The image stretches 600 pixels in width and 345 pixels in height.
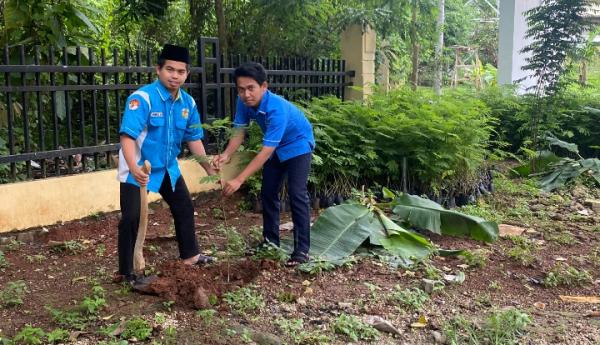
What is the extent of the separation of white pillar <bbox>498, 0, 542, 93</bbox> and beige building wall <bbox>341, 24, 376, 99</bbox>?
5.22 m

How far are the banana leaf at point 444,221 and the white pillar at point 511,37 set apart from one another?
339 inches

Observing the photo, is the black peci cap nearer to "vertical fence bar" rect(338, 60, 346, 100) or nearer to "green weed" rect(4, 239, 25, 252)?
"green weed" rect(4, 239, 25, 252)

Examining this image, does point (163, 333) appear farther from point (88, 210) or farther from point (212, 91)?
point (212, 91)

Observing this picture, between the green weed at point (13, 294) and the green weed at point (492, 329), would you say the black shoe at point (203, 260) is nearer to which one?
the green weed at point (13, 294)

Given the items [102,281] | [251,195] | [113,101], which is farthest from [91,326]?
[113,101]

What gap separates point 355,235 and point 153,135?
6.27ft

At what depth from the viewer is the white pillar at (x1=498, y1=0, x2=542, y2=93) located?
1378 cm

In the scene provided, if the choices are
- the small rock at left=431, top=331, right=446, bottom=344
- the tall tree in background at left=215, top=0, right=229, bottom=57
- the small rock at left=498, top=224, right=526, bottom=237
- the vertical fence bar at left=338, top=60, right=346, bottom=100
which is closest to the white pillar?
the vertical fence bar at left=338, top=60, right=346, bottom=100

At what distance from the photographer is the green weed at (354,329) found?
12.1 feet

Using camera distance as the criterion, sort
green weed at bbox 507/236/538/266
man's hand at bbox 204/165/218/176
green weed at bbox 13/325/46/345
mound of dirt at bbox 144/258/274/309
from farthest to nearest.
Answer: green weed at bbox 507/236/538/266, man's hand at bbox 204/165/218/176, mound of dirt at bbox 144/258/274/309, green weed at bbox 13/325/46/345

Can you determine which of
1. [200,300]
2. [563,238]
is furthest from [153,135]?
[563,238]

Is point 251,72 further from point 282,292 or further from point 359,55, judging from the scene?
point 359,55

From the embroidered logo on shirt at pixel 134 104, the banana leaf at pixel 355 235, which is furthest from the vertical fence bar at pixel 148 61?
the embroidered logo on shirt at pixel 134 104

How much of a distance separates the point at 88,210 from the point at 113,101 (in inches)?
93.2
